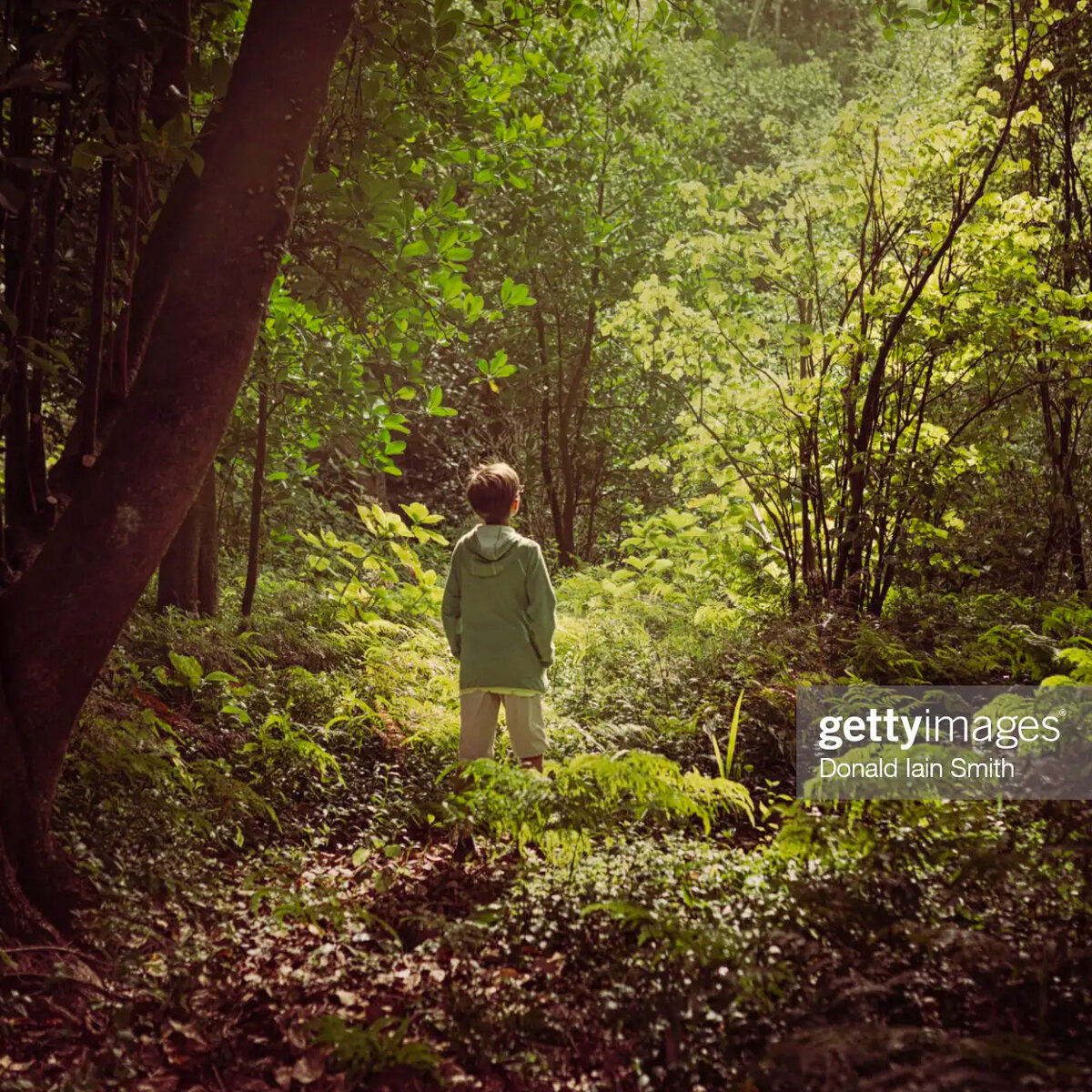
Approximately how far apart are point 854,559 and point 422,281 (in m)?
4.05

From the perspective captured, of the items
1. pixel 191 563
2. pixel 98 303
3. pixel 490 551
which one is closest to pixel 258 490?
pixel 191 563

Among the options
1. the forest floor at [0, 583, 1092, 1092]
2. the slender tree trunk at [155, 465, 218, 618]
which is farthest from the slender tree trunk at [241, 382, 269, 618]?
the forest floor at [0, 583, 1092, 1092]

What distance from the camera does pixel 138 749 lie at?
174 inches

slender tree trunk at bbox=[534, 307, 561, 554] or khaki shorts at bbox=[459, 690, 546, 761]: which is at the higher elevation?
slender tree trunk at bbox=[534, 307, 561, 554]

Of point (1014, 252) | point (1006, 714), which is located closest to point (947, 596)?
point (1014, 252)

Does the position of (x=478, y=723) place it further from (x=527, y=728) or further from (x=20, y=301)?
(x=20, y=301)

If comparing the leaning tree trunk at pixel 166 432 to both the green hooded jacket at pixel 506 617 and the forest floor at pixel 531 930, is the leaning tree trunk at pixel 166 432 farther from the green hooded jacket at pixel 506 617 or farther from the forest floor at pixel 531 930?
the green hooded jacket at pixel 506 617

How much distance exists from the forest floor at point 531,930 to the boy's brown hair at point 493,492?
134 centimetres

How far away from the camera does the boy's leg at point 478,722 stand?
5.08m

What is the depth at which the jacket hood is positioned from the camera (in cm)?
506

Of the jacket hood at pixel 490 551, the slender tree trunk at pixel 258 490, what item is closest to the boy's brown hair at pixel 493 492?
the jacket hood at pixel 490 551

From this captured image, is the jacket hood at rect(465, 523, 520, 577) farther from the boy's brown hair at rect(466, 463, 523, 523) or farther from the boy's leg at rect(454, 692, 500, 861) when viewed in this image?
the boy's leg at rect(454, 692, 500, 861)

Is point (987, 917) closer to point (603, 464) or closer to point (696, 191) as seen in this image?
point (696, 191)

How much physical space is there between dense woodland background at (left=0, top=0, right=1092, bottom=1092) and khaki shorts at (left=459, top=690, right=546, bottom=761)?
1.25ft
